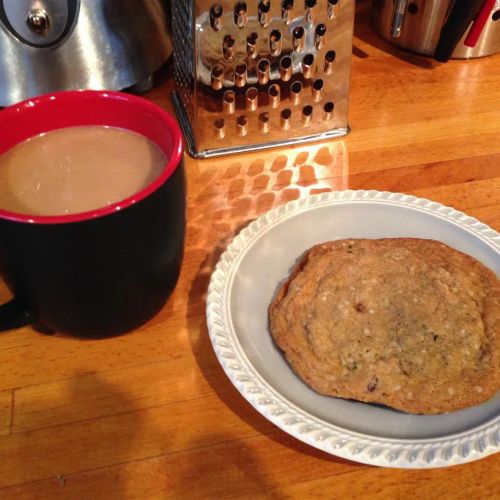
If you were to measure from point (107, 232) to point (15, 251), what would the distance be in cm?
6

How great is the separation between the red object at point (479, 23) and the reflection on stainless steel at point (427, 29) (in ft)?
0.07

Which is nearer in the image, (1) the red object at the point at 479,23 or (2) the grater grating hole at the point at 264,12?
(2) the grater grating hole at the point at 264,12

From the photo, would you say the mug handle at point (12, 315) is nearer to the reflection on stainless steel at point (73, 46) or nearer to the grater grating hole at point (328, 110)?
the reflection on stainless steel at point (73, 46)

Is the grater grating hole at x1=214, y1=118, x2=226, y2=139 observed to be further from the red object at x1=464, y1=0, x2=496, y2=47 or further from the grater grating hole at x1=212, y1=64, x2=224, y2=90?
the red object at x1=464, y1=0, x2=496, y2=47

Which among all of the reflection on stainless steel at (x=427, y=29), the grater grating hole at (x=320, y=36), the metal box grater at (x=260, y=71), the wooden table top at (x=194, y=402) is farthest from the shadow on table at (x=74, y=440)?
the reflection on stainless steel at (x=427, y=29)

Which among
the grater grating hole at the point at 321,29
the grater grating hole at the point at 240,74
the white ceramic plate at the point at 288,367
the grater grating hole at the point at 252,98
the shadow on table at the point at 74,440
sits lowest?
the shadow on table at the point at 74,440

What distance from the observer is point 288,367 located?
47cm

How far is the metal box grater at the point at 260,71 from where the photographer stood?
0.66 metres

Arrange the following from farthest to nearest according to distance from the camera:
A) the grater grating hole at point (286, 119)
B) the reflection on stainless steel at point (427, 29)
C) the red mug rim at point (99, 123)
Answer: the reflection on stainless steel at point (427, 29)
the grater grating hole at point (286, 119)
the red mug rim at point (99, 123)

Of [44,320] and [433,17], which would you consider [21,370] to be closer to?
[44,320]

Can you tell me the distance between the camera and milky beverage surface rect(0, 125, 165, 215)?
0.45 m

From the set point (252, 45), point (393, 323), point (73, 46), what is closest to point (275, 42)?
point (252, 45)

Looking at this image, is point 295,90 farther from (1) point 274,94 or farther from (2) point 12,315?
(2) point 12,315

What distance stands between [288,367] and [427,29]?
60 cm
